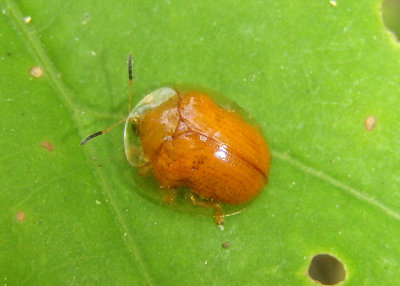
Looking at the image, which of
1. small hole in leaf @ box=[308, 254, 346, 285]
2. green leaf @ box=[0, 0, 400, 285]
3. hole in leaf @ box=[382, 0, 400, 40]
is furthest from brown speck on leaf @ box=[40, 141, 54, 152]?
hole in leaf @ box=[382, 0, 400, 40]

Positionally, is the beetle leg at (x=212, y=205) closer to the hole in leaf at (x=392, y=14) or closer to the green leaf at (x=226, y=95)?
the green leaf at (x=226, y=95)

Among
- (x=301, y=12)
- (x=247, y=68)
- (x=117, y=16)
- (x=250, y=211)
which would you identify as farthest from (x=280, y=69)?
(x=117, y=16)

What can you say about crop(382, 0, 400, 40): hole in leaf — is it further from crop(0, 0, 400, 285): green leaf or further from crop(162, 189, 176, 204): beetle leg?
crop(162, 189, 176, 204): beetle leg

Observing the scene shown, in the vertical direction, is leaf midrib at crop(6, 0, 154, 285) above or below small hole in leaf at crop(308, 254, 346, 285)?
above

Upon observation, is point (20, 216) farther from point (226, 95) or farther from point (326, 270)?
point (326, 270)

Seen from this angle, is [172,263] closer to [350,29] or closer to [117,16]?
[117,16]

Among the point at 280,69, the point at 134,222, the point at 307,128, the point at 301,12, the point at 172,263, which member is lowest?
the point at 172,263
